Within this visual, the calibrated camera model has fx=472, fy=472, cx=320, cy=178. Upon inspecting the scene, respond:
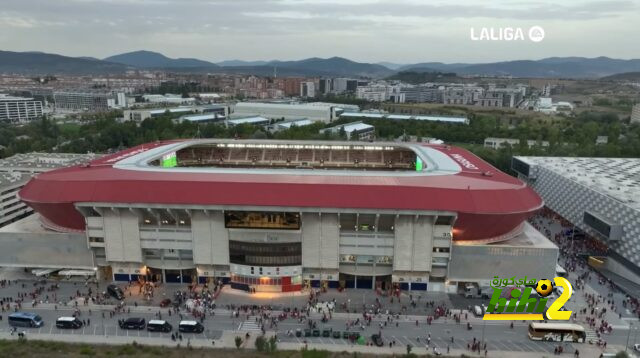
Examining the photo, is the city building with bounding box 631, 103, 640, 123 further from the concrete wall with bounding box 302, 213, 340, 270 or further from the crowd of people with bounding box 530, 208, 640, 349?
the concrete wall with bounding box 302, 213, 340, 270

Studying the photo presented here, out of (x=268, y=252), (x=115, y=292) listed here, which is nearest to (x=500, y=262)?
(x=268, y=252)

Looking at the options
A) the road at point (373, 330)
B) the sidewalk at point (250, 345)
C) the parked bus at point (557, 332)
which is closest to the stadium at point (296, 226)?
the road at point (373, 330)

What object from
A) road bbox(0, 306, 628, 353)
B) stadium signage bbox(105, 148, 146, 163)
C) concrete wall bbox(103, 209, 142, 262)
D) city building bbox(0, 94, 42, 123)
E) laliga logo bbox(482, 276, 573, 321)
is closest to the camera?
laliga logo bbox(482, 276, 573, 321)

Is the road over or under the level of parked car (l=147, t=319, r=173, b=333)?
under

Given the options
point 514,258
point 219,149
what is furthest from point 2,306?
point 514,258

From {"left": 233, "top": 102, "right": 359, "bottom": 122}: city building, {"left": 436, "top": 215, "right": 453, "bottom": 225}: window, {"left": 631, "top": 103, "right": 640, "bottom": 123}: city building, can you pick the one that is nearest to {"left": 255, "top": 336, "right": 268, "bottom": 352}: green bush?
{"left": 436, "top": 215, "right": 453, "bottom": 225}: window

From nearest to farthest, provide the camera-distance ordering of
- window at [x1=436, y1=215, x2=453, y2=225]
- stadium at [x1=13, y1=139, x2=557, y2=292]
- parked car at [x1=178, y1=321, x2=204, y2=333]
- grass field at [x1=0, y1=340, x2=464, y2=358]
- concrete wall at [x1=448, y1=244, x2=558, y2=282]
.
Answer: grass field at [x1=0, y1=340, x2=464, y2=358] < parked car at [x1=178, y1=321, x2=204, y2=333] < stadium at [x1=13, y1=139, x2=557, y2=292] < window at [x1=436, y1=215, x2=453, y2=225] < concrete wall at [x1=448, y1=244, x2=558, y2=282]
